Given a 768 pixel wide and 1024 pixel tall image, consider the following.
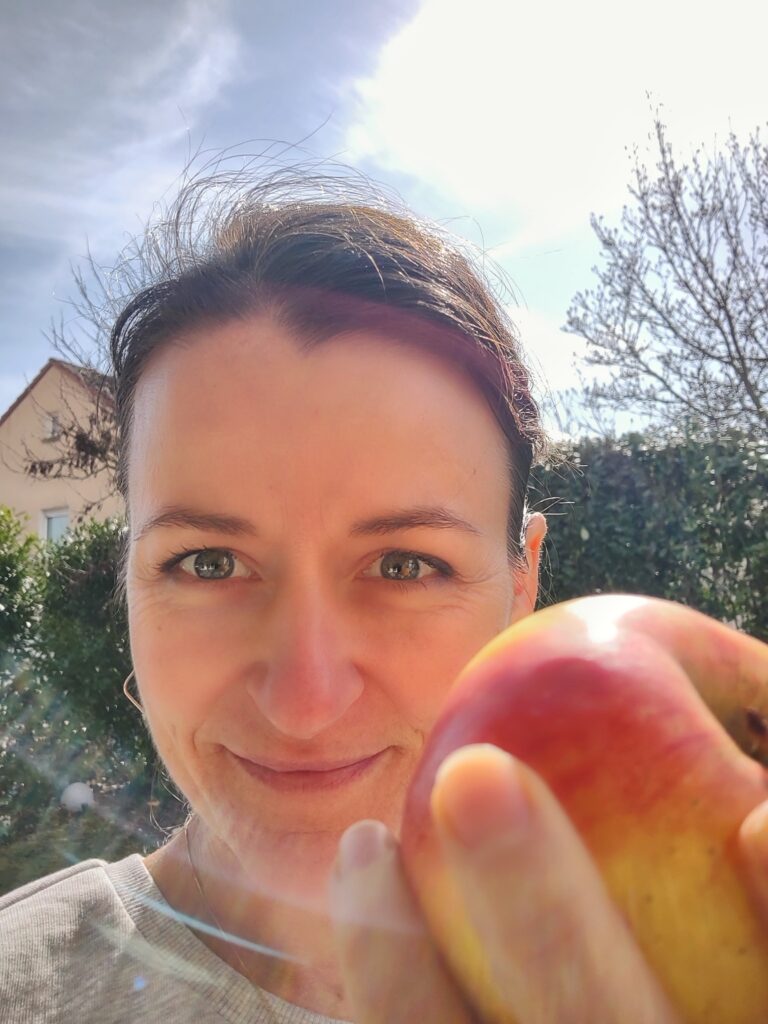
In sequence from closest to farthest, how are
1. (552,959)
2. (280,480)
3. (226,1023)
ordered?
1. (552,959)
2. (280,480)
3. (226,1023)

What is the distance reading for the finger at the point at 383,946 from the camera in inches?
22.5

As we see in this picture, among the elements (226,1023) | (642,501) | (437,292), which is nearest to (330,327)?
(437,292)

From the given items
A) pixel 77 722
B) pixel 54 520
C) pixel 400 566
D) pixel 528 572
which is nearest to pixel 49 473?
pixel 54 520

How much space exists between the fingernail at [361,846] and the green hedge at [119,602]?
3.30m

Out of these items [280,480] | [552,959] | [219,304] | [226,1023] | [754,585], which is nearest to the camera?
[552,959]

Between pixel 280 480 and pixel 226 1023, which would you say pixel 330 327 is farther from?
pixel 226 1023

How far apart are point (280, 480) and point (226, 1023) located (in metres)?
0.90

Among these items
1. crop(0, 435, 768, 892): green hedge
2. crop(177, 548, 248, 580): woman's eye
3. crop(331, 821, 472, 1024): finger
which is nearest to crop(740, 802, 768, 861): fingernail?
crop(331, 821, 472, 1024): finger

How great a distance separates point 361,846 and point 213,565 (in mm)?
778

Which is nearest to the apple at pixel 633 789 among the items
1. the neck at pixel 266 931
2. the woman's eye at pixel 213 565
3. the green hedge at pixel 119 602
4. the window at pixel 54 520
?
the woman's eye at pixel 213 565

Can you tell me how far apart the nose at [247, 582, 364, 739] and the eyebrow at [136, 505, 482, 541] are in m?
0.12

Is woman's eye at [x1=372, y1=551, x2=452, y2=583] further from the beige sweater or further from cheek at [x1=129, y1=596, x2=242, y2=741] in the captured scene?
the beige sweater

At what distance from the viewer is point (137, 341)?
1.67 metres

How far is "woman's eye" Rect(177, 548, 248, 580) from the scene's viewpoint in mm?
1296
